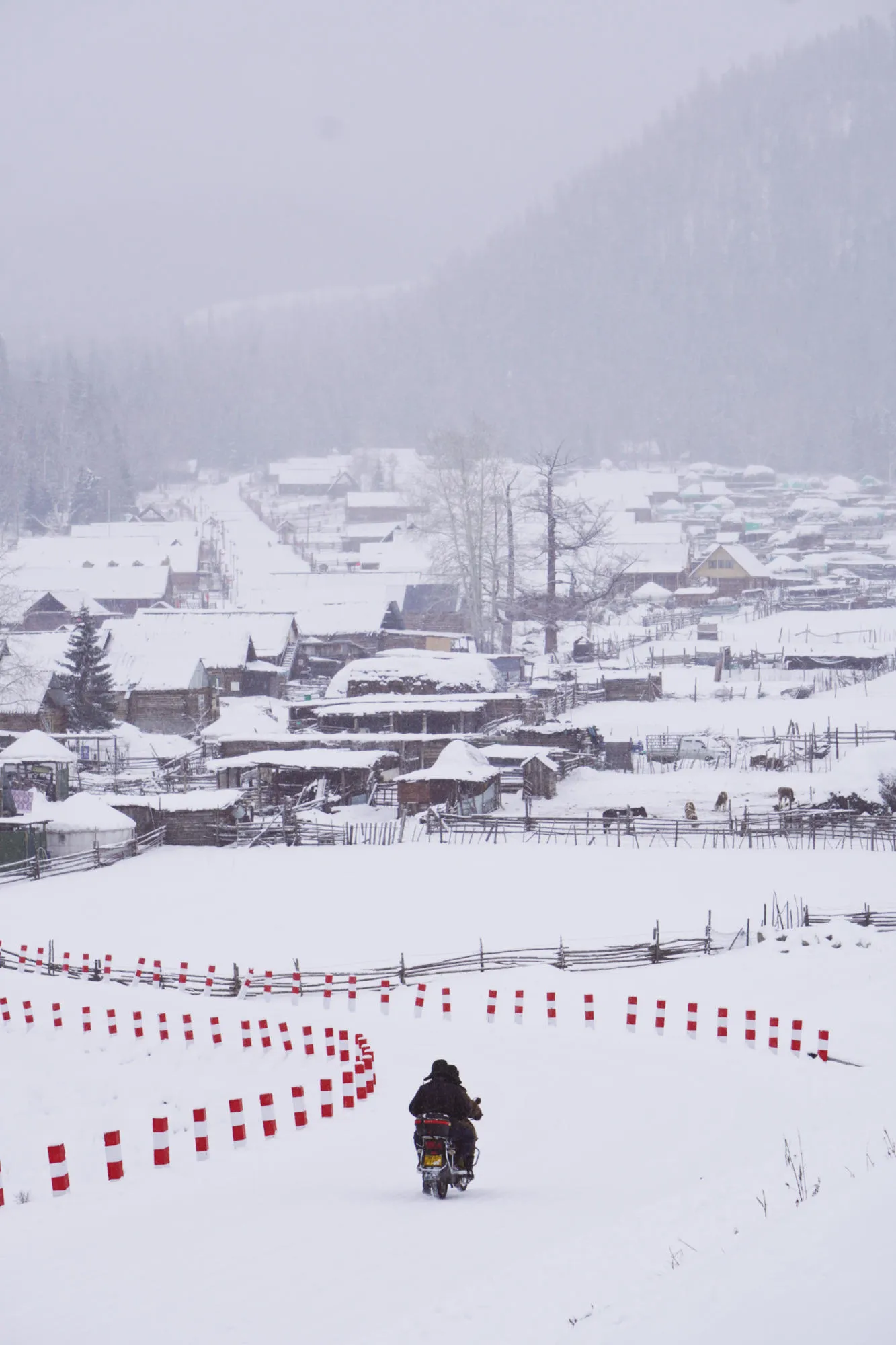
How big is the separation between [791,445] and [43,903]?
177412 millimetres

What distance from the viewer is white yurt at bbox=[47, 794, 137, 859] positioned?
28094 mm

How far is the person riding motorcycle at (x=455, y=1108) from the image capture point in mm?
9000

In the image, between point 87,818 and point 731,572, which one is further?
point 731,572

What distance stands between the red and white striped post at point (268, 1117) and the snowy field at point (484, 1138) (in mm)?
292

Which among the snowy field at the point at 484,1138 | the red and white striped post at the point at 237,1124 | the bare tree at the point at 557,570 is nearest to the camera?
the snowy field at the point at 484,1138

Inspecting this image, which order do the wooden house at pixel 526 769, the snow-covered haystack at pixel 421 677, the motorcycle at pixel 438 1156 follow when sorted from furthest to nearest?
the snow-covered haystack at pixel 421 677 → the wooden house at pixel 526 769 → the motorcycle at pixel 438 1156

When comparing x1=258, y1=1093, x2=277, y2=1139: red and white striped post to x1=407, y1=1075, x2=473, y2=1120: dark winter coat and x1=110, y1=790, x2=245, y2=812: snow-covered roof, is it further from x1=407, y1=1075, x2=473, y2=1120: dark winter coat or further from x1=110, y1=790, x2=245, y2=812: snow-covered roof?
x1=110, y1=790, x2=245, y2=812: snow-covered roof

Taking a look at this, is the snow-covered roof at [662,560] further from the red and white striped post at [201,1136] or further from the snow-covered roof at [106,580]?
the red and white striped post at [201,1136]

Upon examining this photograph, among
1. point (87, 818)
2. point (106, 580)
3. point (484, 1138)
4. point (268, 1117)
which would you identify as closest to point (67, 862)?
point (87, 818)

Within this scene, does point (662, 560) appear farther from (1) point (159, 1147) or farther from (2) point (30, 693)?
(1) point (159, 1147)

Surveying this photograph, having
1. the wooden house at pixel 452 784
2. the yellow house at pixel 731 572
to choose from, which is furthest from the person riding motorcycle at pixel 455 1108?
the yellow house at pixel 731 572

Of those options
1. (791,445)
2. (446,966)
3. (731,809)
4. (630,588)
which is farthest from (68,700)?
(791,445)

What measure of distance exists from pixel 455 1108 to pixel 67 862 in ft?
66.4

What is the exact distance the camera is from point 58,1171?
31.9 ft
